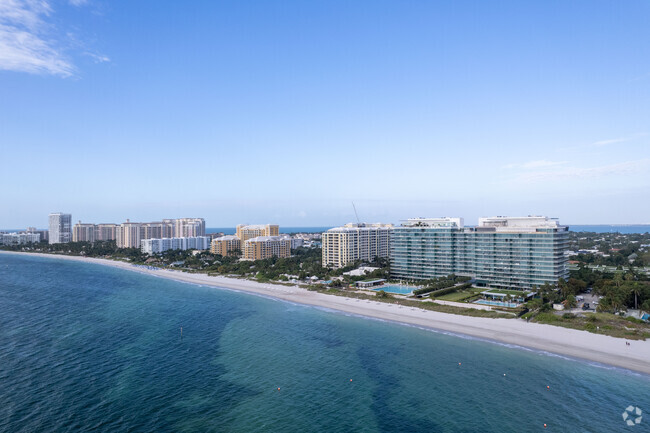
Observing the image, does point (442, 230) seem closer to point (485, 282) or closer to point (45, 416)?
point (485, 282)

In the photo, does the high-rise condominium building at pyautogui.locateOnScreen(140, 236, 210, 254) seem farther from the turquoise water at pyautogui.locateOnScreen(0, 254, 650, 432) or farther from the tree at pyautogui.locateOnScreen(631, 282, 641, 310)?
the tree at pyautogui.locateOnScreen(631, 282, 641, 310)

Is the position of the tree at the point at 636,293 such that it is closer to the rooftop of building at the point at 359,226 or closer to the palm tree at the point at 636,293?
the palm tree at the point at 636,293

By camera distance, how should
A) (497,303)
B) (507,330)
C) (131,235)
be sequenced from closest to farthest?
(507,330)
(497,303)
(131,235)

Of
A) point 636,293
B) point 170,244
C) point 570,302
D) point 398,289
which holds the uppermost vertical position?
point 170,244

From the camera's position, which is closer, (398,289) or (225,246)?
(398,289)

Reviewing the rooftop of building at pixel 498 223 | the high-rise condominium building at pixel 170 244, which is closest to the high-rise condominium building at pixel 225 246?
the high-rise condominium building at pixel 170 244

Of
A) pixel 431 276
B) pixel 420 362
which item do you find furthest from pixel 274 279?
pixel 420 362

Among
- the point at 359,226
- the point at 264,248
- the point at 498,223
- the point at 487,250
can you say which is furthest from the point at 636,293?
the point at 264,248

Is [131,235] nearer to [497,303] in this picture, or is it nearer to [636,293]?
[497,303]
